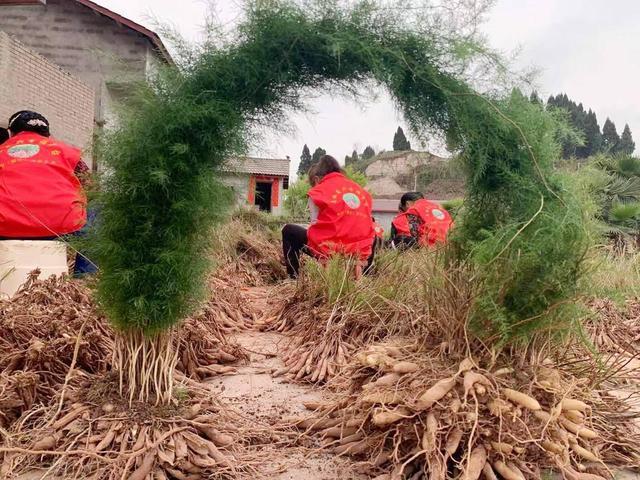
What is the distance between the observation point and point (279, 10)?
257 cm

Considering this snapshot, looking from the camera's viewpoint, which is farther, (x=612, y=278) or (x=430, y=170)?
(x=612, y=278)

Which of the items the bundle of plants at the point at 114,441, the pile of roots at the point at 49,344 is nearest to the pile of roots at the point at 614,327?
the pile of roots at the point at 49,344

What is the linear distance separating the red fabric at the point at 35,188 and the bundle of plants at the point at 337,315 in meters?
1.89

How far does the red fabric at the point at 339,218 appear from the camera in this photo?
553 centimetres

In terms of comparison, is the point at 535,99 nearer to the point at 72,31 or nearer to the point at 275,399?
the point at 275,399

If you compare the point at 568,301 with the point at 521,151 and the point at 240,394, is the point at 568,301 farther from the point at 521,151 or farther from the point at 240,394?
the point at 240,394

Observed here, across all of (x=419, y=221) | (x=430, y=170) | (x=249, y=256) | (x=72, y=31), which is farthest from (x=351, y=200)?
(x=72, y=31)

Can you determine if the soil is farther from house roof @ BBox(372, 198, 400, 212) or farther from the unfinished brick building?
house roof @ BBox(372, 198, 400, 212)

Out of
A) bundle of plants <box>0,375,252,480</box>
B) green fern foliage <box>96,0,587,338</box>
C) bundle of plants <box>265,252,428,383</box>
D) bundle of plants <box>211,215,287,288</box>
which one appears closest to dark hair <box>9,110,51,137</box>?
green fern foliage <box>96,0,587,338</box>

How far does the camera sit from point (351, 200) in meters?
5.62

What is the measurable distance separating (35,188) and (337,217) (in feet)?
8.72

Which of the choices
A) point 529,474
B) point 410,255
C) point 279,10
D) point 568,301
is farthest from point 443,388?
point 410,255

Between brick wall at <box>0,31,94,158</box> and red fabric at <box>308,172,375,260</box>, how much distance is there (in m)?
3.40

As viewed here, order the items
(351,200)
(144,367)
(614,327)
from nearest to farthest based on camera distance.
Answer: (144,367) → (614,327) → (351,200)
